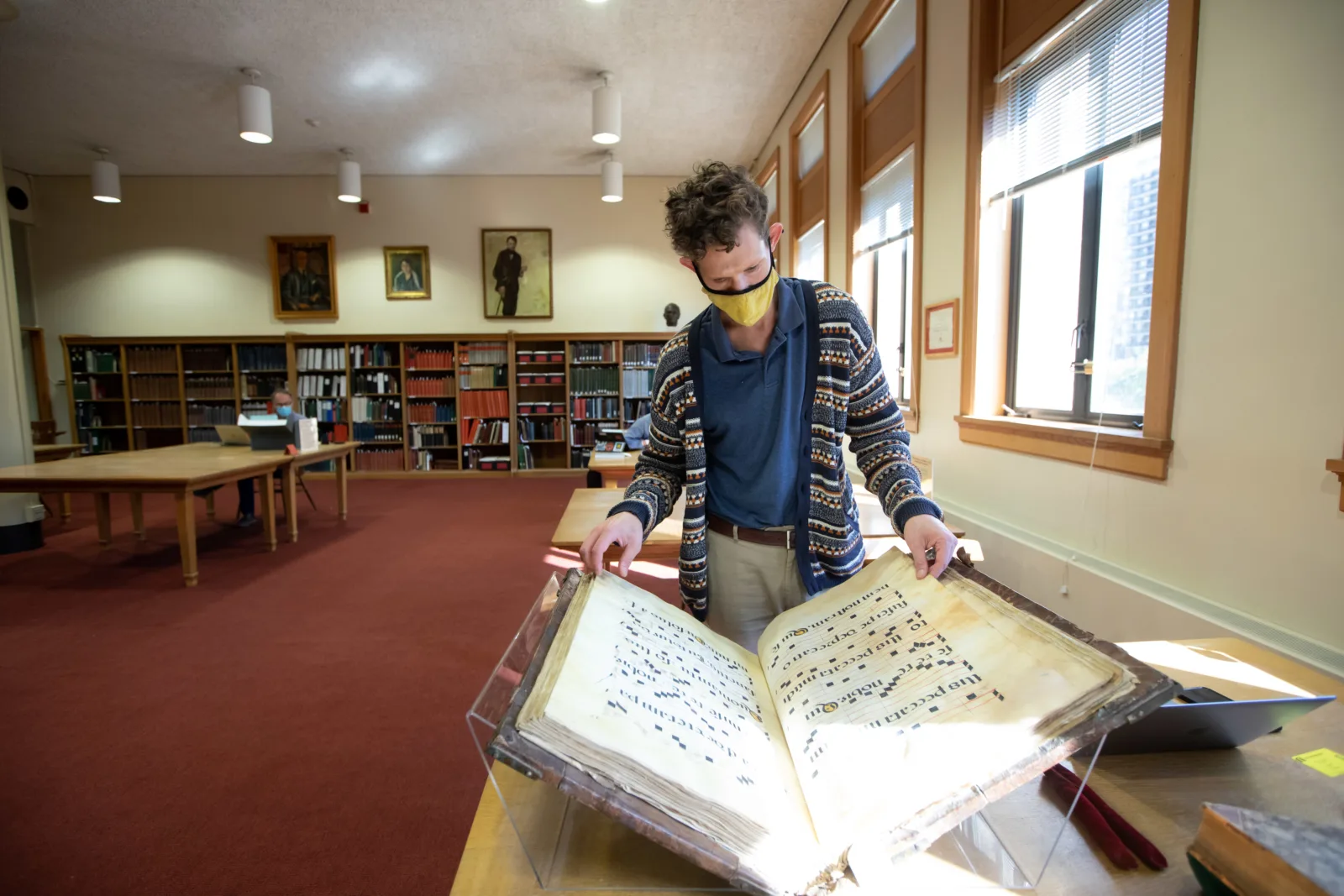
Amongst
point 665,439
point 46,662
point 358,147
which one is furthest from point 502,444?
point 665,439

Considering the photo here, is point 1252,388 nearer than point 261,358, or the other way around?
point 1252,388

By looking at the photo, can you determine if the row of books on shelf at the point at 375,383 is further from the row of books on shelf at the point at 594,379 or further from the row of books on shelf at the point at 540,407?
the row of books on shelf at the point at 594,379

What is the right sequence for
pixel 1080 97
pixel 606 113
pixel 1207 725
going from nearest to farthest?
pixel 1207 725 → pixel 1080 97 → pixel 606 113

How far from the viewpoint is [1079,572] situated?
7.20ft

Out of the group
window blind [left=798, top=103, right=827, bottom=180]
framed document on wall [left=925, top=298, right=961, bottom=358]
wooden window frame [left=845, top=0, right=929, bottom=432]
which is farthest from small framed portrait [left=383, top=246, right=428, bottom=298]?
framed document on wall [left=925, top=298, right=961, bottom=358]

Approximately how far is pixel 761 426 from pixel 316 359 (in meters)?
8.25

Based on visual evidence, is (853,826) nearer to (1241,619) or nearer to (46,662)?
(1241,619)

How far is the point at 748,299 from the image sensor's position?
1017 mm

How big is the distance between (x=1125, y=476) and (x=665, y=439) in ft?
5.65

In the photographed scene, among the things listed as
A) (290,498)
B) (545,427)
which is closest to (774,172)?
(545,427)

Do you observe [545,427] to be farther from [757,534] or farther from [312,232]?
[757,534]

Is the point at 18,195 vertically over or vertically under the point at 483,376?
over

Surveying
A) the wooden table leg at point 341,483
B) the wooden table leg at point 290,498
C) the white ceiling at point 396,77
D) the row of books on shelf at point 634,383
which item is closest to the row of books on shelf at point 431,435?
the row of books on shelf at point 634,383

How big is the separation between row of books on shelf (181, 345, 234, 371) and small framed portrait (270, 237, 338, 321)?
0.78m
